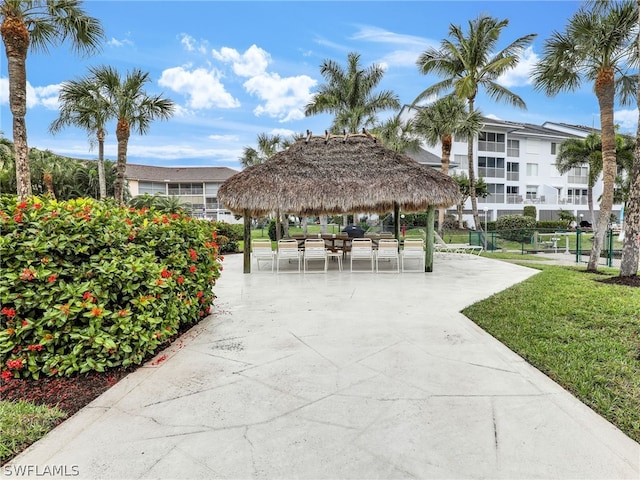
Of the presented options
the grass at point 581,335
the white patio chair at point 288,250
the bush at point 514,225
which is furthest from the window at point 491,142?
the grass at point 581,335

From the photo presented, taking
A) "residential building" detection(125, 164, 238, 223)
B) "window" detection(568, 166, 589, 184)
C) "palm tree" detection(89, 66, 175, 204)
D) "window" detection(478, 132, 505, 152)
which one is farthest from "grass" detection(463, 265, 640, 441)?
"residential building" detection(125, 164, 238, 223)

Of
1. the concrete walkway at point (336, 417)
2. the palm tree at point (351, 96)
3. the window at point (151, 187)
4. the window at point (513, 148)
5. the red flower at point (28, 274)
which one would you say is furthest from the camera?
the window at point (151, 187)

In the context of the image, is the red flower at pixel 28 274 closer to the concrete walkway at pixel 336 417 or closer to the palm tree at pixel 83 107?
the concrete walkway at pixel 336 417

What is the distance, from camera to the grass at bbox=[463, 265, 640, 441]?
3.25 metres

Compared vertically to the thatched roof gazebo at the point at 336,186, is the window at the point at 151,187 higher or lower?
higher

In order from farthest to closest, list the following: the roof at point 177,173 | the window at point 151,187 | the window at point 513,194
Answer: the roof at point 177,173
the window at point 151,187
the window at point 513,194

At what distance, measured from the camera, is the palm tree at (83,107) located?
1739 centimetres

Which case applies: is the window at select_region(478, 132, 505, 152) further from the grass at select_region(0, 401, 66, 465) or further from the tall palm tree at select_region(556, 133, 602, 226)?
the grass at select_region(0, 401, 66, 465)

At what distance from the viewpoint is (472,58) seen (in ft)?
70.2

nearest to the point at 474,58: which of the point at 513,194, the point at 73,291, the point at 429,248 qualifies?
the point at 429,248

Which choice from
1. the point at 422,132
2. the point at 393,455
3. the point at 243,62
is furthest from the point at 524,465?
the point at 422,132

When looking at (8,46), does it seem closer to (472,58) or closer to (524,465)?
(524,465)

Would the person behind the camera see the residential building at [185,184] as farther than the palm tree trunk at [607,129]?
Yes

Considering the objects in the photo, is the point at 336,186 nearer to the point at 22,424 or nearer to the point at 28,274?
the point at 28,274
